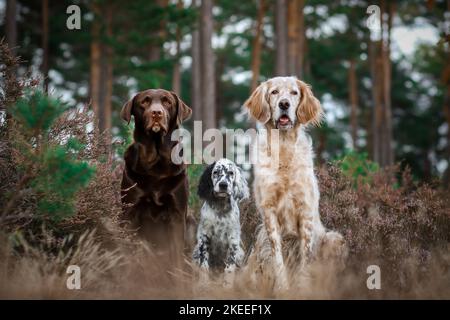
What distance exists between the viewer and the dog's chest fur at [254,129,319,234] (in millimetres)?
4812

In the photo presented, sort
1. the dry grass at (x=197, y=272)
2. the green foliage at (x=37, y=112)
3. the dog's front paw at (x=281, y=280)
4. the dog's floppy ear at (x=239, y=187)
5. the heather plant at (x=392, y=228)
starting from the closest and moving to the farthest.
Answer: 1. the green foliage at (x=37, y=112)
2. the dry grass at (x=197, y=272)
3. the dog's front paw at (x=281, y=280)
4. the heather plant at (x=392, y=228)
5. the dog's floppy ear at (x=239, y=187)

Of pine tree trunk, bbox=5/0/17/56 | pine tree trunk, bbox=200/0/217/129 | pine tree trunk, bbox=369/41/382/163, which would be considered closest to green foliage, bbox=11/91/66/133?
pine tree trunk, bbox=200/0/217/129

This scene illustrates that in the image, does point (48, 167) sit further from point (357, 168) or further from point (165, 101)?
point (357, 168)

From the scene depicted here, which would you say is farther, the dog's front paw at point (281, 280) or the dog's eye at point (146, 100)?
the dog's eye at point (146, 100)

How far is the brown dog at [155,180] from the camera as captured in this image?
501 cm

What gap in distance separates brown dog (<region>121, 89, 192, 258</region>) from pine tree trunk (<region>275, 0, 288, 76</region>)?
960 centimetres

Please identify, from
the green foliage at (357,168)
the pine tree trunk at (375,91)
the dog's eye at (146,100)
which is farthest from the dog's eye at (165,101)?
the pine tree trunk at (375,91)

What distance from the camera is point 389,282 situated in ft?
14.3

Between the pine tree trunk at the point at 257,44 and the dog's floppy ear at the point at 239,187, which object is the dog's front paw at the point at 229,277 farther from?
the pine tree trunk at the point at 257,44

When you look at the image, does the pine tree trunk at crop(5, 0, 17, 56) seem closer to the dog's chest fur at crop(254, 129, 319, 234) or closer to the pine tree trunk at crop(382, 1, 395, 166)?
the dog's chest fur at crop(254, 129, 319, 234)

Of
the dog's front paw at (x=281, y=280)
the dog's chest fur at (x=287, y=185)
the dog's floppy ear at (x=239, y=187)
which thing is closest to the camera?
the dog's front paw at (x=281, y=280)

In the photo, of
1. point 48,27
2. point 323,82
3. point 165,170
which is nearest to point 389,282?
point 165,170
